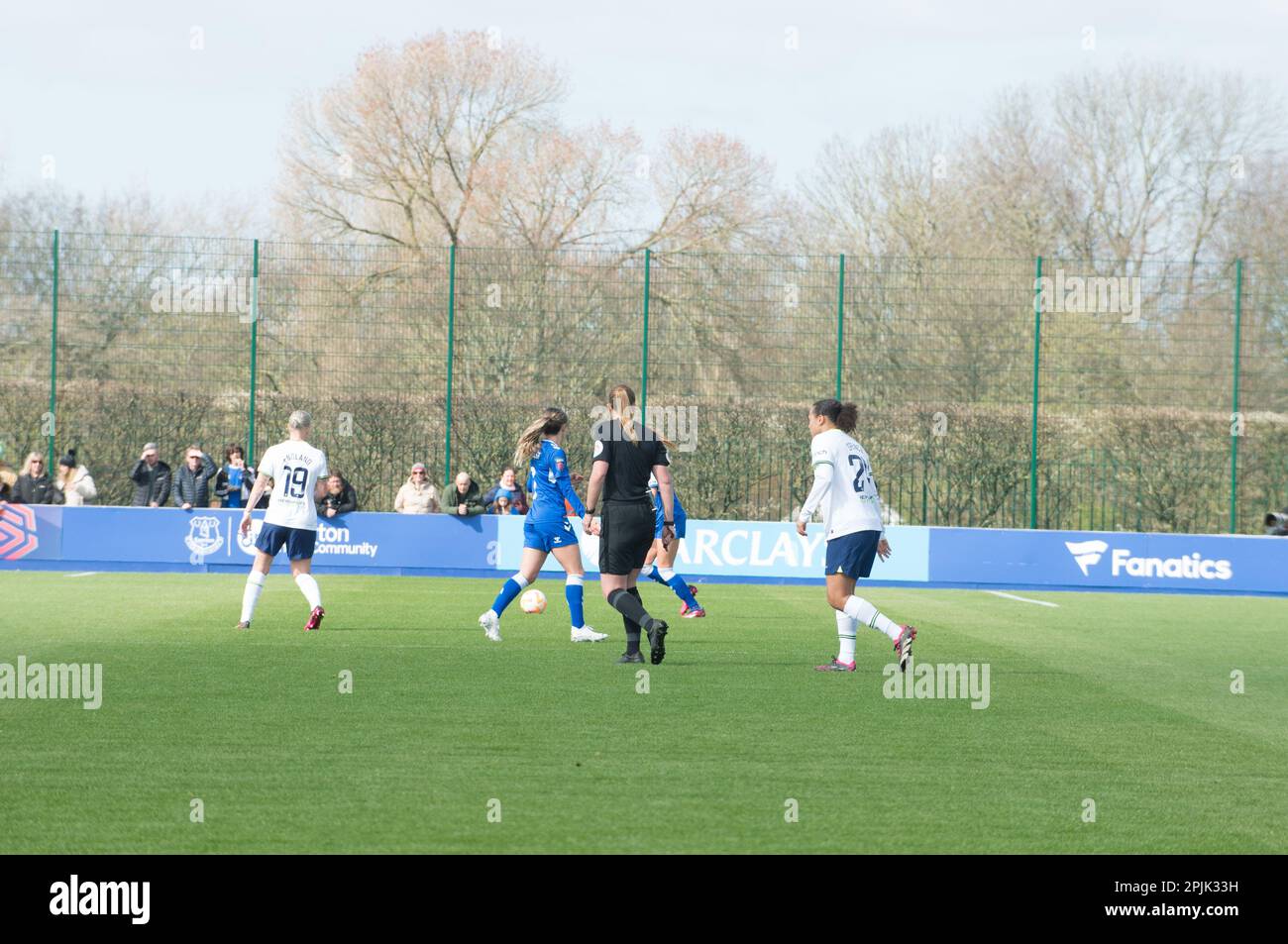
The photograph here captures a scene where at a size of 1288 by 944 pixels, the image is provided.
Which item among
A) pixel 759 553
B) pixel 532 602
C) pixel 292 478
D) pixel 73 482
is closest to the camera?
pixel 292 478

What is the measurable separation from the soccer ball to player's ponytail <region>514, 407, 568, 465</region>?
4.03 meters

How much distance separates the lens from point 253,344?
26.3 m

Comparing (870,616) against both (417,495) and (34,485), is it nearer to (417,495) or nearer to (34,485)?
(417,495)

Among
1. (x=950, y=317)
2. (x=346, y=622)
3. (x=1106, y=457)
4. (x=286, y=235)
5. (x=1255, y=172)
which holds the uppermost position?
(x=1255, y=172)

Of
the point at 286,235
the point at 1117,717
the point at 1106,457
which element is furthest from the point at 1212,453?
the point at 286,235

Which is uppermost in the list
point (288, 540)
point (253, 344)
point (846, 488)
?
point (253, 344)

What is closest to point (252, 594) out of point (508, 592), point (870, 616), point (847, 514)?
point (508, 592)

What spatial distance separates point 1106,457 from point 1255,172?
769 inches

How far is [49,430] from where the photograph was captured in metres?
26.5

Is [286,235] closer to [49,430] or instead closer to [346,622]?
[49,430]

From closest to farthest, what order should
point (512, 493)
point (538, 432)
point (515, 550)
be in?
point (538, 432), point (515, 550), point (512, 493)

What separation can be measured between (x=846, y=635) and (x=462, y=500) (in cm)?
1236

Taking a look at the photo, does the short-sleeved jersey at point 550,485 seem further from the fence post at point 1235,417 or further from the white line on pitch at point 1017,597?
the fence post at point 1235,417

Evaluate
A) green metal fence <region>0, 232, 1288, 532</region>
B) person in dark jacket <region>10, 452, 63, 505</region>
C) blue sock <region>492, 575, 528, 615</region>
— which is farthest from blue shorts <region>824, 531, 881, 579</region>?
person in dark jacket <region>10, 452, 63, 505</region>
